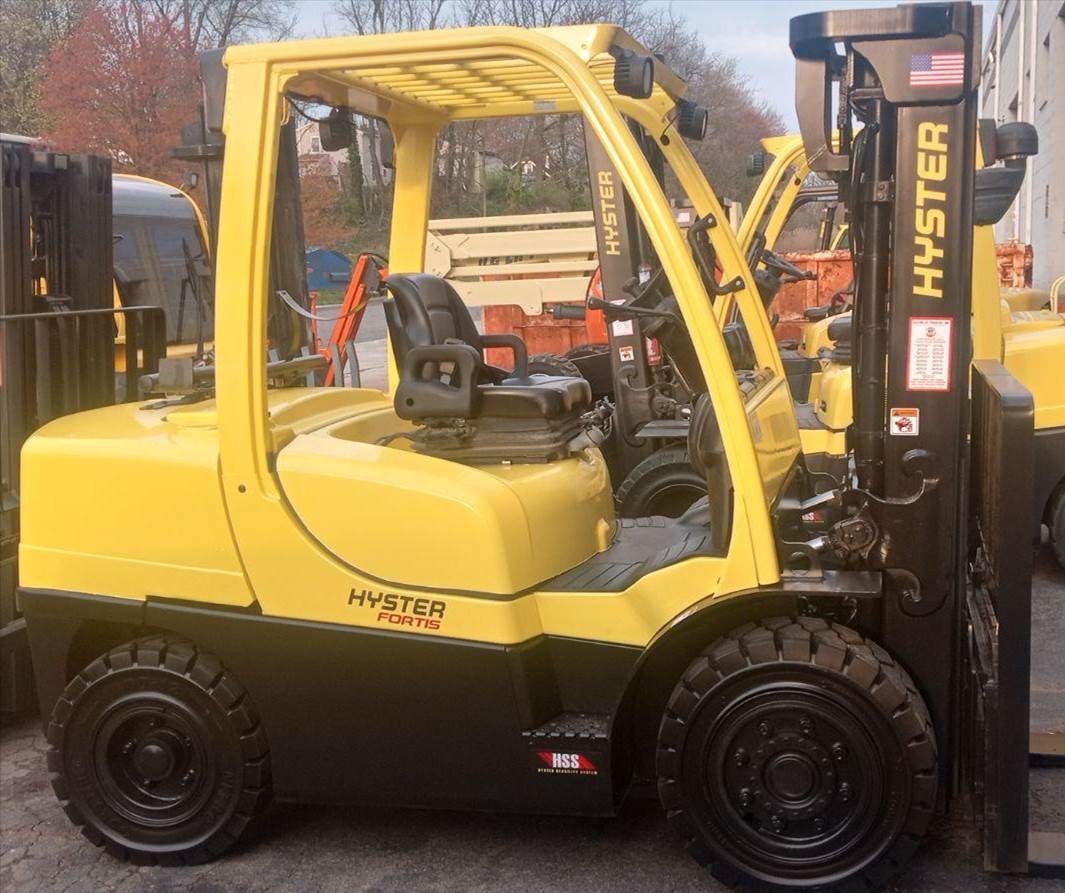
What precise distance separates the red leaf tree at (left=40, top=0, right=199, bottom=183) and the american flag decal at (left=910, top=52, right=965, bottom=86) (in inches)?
900

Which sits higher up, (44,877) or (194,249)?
(194,249)

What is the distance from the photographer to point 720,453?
355 centimetres

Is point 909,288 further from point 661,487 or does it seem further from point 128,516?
point 661,487

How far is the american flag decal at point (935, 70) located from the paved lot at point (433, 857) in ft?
7.33

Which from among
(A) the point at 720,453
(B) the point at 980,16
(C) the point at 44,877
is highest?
(B) the point at 980,16

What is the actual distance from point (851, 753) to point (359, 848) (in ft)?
5.25

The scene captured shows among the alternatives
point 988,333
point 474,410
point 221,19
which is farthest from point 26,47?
point 474,410

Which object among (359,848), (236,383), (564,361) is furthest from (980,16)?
(564,361)

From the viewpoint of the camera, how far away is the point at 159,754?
12.9 ft

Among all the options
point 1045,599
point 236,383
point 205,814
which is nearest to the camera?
point 236,383

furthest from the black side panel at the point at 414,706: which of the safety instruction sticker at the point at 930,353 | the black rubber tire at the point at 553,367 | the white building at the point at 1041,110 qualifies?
the white building at the point at 1041,110

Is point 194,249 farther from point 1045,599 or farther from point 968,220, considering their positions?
point 968,220

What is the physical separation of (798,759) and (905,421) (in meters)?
0.99

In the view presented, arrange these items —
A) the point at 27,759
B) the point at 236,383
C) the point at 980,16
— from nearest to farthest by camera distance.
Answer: the point at 980,16, the point at 236,383, the point at 27,759
